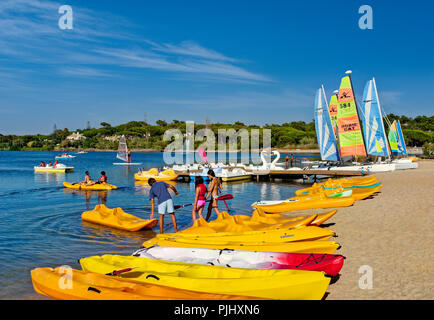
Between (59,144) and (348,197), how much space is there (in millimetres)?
150061

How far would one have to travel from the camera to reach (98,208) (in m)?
13.0

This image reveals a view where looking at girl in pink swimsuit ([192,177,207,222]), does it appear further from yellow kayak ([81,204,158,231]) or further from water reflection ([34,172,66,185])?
water reflection ([34,172,66,185])

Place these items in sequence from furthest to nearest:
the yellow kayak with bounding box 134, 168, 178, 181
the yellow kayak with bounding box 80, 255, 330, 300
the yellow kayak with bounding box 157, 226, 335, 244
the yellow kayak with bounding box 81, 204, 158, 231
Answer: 1. the yellow kayak with bounding box 134, 168, 178, 181
2. the yellow kayak with bounding box 81, 204, 158, 231
3. the yellow kayak with bounding box 157, 226, 335, 244
4. the yellow kayak with bounding box 80, 255, 330, 300

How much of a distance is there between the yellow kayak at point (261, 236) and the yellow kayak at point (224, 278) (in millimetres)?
1486

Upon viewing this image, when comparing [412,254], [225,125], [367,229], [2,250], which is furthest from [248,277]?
[225,125]

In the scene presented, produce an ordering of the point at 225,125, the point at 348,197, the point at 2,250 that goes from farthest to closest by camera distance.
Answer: the point at 225,125
the point at 348,197
the point at 2,250

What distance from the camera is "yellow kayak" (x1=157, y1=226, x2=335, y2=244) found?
25.5ft

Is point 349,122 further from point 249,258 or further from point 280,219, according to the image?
point 249,258

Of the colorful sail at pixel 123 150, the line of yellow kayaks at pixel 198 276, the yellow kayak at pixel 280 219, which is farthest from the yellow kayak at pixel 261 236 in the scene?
the colorful sail at pixel 123 150

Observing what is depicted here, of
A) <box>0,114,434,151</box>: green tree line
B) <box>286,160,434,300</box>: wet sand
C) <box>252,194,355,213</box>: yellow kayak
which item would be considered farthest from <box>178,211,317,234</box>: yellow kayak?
<box>0,114,434,151</box>: green tree line

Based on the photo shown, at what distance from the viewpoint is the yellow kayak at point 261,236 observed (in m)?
7.77

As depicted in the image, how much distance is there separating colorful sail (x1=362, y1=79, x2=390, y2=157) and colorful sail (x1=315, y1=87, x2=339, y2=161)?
3055 millimetres
